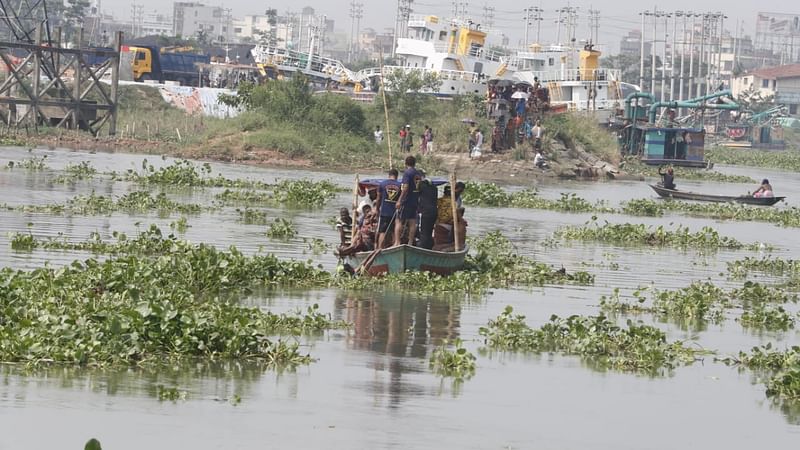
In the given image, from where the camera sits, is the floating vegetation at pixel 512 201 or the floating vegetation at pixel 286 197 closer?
the floating vegetation at pixel 286 197

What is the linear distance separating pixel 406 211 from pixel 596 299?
9.49ft

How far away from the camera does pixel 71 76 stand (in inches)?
3103

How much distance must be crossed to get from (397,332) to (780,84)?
14992cm

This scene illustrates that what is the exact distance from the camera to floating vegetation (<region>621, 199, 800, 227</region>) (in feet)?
129

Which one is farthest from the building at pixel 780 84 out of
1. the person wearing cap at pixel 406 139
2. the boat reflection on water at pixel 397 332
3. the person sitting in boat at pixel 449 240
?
the boat reflection on water at pixel 397 332

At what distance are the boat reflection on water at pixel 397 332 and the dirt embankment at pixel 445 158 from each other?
29830mm

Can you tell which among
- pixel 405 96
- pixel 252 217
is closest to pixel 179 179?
pixel 252 217

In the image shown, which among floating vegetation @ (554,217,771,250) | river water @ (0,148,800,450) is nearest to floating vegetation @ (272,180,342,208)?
floating vegetation @ (554,217,771,250)

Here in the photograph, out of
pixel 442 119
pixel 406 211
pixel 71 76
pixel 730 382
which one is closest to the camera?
pixel 730 382

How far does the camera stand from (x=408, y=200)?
20016 mm

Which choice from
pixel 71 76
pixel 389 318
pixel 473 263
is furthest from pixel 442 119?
pixel 389 318

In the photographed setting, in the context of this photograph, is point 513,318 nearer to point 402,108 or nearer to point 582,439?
point 582,439

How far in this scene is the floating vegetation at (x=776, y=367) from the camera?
13664 millimetres

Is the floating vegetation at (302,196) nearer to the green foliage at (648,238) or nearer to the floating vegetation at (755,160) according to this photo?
the green foliage at (648,238)
